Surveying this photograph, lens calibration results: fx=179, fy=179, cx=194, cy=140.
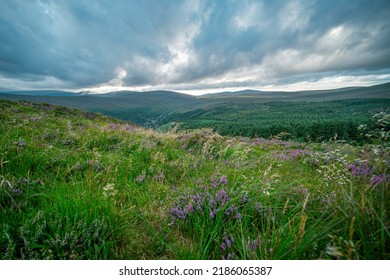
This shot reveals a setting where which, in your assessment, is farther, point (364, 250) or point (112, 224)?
point (112, 224)

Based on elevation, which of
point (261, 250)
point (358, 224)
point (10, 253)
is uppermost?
point (358, 224)

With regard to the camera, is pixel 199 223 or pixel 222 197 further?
pixel 222 197

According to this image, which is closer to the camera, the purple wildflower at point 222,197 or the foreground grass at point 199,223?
the foreground grass at point 199,223

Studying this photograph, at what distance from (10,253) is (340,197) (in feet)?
10.5

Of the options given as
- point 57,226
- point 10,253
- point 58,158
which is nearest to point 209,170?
point 57,226

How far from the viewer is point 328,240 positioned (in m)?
1.63

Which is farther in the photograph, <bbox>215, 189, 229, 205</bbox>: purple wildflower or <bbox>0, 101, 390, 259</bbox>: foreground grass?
<bbox>215, 189, 229, 205</bbox>: purple wildflower

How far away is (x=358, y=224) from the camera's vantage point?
156cm
